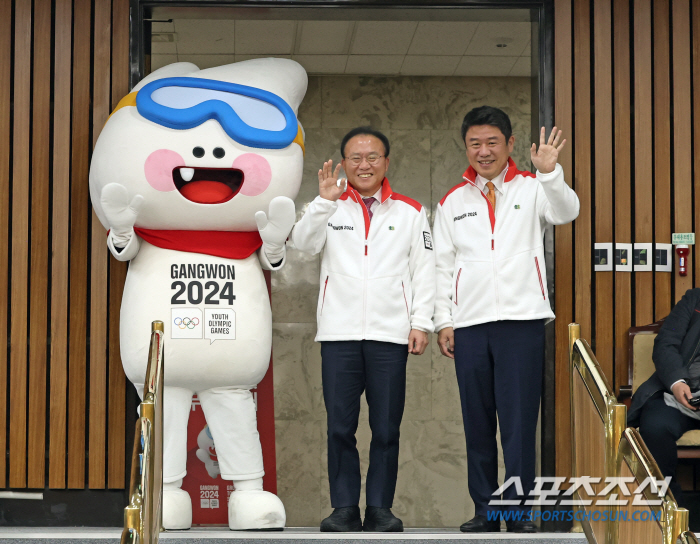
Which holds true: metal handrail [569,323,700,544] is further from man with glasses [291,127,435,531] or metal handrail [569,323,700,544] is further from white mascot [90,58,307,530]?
white mascot [90,58,307,530]

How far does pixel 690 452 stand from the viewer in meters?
4.32

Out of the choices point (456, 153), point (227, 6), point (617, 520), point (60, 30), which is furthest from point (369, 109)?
point (617, 520)

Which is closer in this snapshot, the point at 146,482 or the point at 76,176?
the point at 146,482

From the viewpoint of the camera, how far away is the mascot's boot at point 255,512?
3953 mm

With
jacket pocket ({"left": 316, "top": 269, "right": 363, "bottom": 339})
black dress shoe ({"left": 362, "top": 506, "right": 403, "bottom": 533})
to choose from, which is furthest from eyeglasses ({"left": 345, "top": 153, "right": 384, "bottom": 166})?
black dress shoe ({"left": 362, "top": 506, "right": 403, "bottom": 533})

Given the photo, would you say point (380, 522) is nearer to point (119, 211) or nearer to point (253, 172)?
point (253, 172)

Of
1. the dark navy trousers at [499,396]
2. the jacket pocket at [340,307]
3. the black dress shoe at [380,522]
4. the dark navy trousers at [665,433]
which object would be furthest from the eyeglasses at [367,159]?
the dark navy trousers at [665,433]

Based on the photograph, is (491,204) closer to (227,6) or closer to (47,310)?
(227,6)

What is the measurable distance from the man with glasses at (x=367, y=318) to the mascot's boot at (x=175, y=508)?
26.5 inches

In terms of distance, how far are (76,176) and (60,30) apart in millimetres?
827

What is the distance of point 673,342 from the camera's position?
4.32 metres

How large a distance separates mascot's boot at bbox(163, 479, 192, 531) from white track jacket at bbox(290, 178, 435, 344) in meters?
1.01

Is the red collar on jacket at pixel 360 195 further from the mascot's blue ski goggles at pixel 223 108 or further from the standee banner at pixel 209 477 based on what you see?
the standee banner at pixel 209 477

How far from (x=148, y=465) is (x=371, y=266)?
65.3 inches
